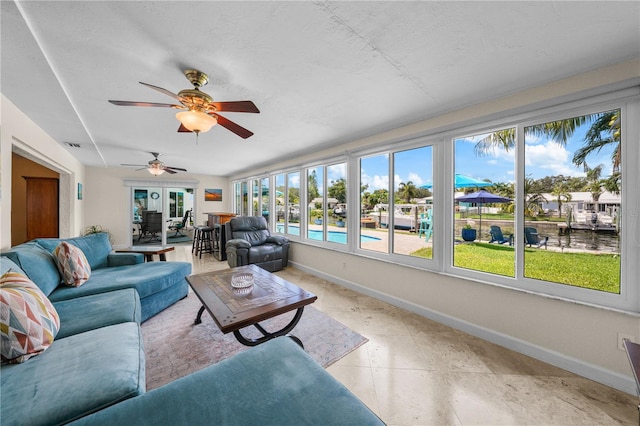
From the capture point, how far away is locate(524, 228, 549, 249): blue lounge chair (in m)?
2.13

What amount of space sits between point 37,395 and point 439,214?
3211mm

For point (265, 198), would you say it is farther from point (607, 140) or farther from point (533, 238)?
point (607, 140)

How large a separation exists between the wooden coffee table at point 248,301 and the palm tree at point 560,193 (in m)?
2.37

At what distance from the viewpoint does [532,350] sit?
6.49 feet

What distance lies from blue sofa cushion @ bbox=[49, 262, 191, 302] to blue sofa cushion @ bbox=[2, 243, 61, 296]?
0.36 feet

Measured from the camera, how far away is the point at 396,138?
2973mm

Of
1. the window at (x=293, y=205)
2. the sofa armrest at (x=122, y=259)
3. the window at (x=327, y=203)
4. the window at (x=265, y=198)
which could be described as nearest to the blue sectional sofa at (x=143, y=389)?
the sofa armrest at (x=122, y=259)

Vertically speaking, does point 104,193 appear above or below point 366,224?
above

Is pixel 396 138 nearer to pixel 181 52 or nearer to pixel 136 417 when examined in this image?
pixel 181 52

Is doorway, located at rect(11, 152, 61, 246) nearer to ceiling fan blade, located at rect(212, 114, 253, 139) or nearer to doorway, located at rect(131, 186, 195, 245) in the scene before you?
doorway, located at rect(131, 186, 195, 245)

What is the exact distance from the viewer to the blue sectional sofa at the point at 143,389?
2.71 ft

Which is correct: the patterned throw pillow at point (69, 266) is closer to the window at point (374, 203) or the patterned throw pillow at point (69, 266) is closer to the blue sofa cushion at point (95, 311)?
the blue sofa cushion at point (95, 311)

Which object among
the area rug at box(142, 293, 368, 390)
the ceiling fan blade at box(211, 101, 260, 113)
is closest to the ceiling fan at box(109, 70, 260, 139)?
the ceiling fan blade at box(211, 101, 260, 113)

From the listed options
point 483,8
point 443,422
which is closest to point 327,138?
point 483,8
